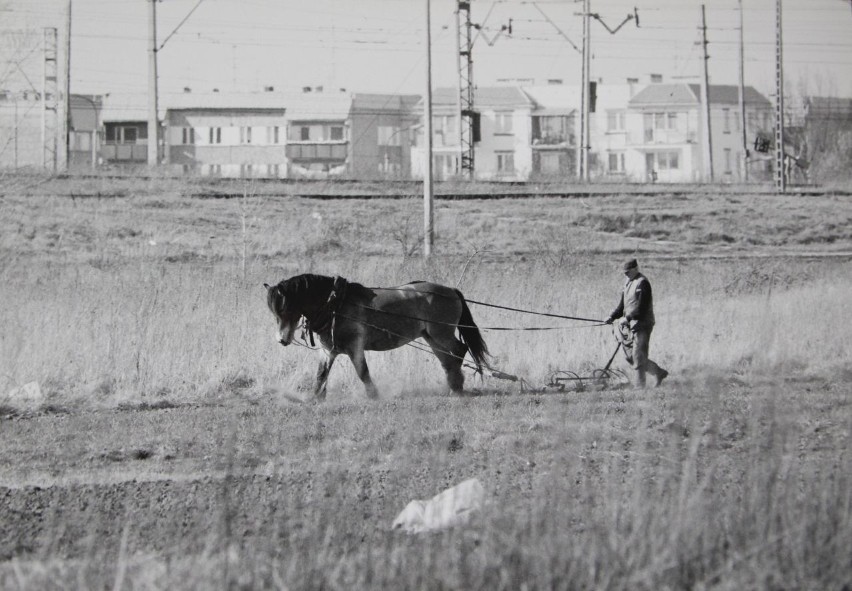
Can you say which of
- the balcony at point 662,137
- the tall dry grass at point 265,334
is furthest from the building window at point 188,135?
the tall dry grass at point 265,334

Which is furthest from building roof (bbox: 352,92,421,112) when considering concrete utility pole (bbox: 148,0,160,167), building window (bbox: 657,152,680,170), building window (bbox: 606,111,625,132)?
concrete utility pole (bbox: 148,0,160,167)

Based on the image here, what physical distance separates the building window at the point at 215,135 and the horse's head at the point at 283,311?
72899mm

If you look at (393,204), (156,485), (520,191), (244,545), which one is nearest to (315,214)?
(393,204)

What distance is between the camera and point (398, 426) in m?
11.0

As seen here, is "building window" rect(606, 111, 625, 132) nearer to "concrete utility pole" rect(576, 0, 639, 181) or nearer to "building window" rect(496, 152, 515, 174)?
"building window" rect(496, 152, 515, 174)

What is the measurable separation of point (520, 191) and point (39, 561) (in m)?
32.1

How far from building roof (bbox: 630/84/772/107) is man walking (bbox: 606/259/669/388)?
76.0m

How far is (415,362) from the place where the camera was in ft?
50.1

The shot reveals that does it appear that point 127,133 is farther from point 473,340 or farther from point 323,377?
point 323,377

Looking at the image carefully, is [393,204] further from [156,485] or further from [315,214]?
[156,485]

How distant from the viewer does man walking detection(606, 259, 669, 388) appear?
1405 cm

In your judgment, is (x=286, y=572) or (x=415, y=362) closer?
(x=286, y=572)

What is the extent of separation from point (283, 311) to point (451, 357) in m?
2.27

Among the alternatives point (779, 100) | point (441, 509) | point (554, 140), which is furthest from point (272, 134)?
point (441, 509)
